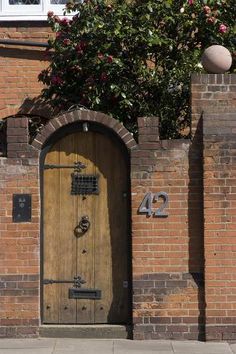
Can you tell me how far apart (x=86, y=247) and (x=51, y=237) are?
17.3 inches

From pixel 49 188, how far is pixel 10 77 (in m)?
3.29

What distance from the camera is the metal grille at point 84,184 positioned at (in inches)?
295

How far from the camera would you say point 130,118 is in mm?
8266

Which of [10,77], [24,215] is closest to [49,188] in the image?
[24,215]

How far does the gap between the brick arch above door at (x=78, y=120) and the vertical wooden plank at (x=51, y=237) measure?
0.24 m

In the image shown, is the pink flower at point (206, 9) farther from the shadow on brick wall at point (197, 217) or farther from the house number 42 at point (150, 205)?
the house number 42 at point (150, 205)

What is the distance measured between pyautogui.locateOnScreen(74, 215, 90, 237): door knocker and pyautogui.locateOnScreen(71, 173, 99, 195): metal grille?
31 centimetres

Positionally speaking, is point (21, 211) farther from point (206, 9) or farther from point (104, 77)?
point (206, 9)

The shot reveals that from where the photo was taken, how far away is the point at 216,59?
7355mm

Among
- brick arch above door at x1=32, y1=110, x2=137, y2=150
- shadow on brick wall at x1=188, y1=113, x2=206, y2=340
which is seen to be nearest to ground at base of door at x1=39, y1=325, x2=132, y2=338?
shadow on brick wall at x1=188, y1=113, x2=206, y2=340

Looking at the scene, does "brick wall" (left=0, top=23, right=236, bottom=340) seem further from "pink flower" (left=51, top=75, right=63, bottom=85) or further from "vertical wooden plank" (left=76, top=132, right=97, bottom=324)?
"pink flower" (left=51, top=75, right=63, bottom=85)

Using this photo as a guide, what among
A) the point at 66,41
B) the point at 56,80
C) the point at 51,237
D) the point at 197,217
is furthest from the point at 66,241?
the point at 66,41

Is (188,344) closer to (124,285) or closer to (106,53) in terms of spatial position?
(124,285)

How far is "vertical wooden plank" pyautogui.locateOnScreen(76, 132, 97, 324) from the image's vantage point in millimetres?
7477
